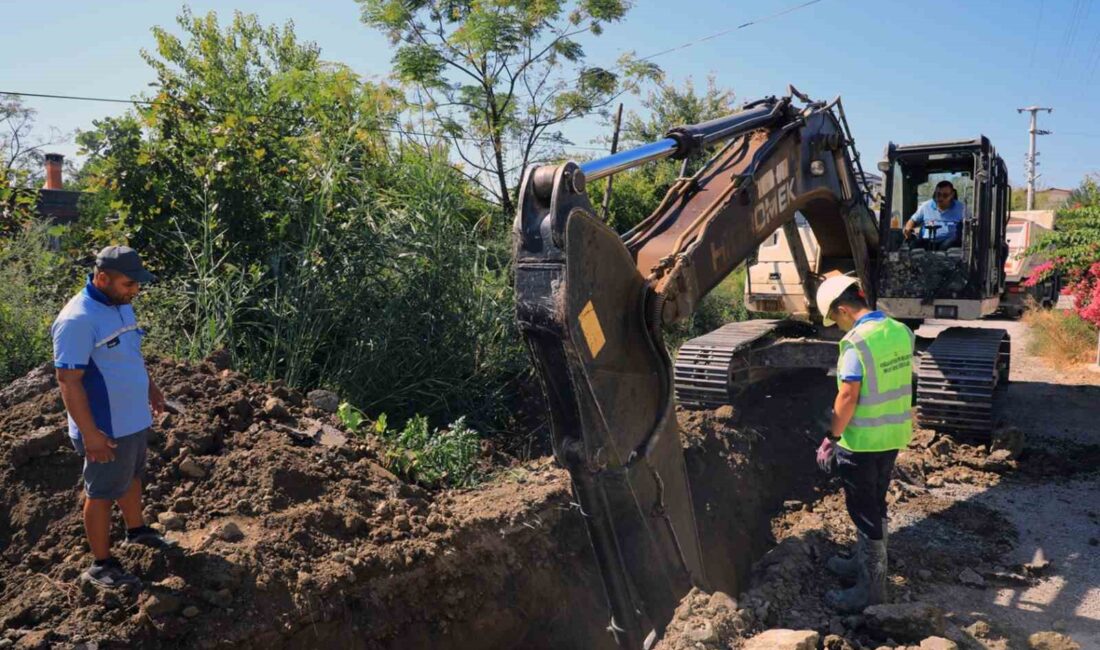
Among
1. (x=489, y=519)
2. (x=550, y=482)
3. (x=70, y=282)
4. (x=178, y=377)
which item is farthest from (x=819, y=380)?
(x=70, y=282)

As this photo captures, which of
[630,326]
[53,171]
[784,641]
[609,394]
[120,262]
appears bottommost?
[784,641]

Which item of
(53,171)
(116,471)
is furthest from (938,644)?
(53,171)

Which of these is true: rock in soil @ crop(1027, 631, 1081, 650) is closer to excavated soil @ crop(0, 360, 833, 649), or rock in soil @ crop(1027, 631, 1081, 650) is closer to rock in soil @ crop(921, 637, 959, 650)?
rock in soil @ crop(921, 637, 959, 650)

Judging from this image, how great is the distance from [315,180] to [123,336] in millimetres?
3628

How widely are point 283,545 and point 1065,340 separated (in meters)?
13.6

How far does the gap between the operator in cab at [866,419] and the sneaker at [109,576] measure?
3.32m

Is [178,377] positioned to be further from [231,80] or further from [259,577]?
[231,80]

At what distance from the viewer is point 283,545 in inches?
152

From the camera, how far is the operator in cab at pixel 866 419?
4395 mm

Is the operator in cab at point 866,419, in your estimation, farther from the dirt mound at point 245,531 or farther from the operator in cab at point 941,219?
the operator in cab at point 941,219

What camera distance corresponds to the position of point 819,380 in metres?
8.41

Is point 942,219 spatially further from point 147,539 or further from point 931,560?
point 147,539

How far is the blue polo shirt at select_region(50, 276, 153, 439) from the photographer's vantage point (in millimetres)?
3633

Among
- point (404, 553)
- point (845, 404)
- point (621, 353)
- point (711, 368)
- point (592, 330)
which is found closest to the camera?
point (592, 330)
